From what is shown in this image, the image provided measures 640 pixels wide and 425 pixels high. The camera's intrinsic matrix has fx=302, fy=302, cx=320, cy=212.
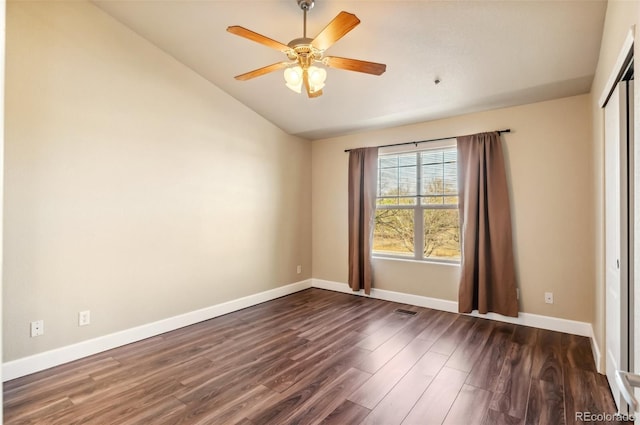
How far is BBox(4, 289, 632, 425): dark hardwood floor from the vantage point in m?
1.99

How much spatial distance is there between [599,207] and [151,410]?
3.86m

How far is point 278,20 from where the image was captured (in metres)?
2.73

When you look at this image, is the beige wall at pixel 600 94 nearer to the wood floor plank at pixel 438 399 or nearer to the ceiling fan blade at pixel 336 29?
the wood floor plank at pixel 438 399

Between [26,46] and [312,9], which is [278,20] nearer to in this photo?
[312,9]

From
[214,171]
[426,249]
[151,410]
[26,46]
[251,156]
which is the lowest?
[151,410]

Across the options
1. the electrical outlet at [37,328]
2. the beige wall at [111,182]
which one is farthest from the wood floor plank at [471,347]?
the electrical outlet at [37,328]

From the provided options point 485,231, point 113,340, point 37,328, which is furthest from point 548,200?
point 37,328

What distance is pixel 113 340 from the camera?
296 centimetres

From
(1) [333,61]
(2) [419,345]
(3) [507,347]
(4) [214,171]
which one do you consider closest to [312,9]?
(1) [333,61]

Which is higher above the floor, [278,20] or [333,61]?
[278,20]

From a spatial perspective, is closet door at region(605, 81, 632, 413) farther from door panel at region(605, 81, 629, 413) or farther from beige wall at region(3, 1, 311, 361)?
beige wall at region(3, 1, 311, 361)

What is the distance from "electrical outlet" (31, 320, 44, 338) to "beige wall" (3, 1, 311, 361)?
43mm

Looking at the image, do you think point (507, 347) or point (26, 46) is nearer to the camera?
point (26, 46)

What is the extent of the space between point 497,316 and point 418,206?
1.70 m
